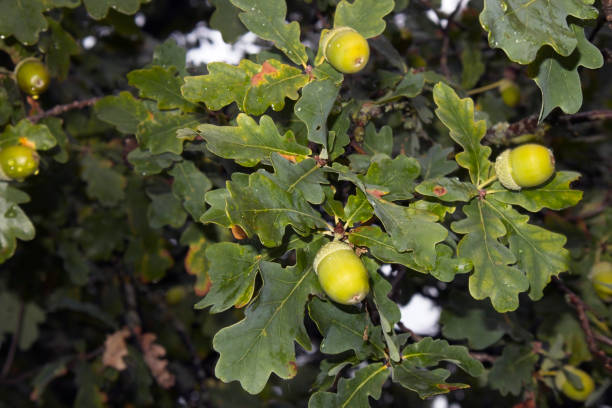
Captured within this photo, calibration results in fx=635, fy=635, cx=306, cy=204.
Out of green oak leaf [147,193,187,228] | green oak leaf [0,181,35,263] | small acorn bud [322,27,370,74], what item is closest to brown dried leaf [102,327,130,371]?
green oak leaf [147,193,187,228]

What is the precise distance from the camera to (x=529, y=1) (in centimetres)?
126

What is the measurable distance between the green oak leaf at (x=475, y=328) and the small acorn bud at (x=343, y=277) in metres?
1.08

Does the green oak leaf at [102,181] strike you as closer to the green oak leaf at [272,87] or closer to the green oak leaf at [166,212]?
the green oak leaf at [166,212]

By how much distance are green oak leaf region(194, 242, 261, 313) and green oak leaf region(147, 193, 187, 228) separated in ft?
2.54

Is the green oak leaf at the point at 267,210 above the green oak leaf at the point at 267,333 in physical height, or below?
above

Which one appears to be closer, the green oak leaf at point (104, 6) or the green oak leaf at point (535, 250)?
the green oak leaf at point (535, 250)

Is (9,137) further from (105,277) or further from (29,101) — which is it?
(105,277)

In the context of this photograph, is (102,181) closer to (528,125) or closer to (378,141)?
(378,141)

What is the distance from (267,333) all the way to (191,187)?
64 centimetres

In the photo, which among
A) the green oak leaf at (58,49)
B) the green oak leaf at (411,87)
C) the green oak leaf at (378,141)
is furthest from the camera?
the green oak leaf at (58,49)

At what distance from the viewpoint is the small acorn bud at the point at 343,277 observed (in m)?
1.12

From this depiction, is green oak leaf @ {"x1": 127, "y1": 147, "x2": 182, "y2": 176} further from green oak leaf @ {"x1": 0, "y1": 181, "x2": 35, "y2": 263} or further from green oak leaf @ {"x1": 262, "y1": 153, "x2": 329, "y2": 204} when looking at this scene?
green oak leaf @ {"x1": 262, "y1": 153, "x2": 329, "y2": 204}

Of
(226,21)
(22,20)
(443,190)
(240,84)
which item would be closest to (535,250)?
(443,190)

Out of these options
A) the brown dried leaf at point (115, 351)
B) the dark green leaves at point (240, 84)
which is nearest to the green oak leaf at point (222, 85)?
the dark green leaves at point (240, 84)
